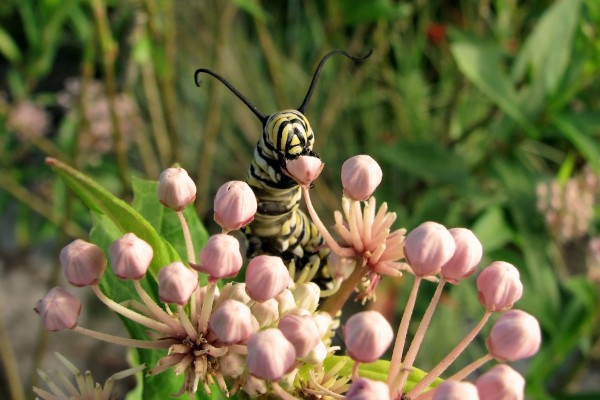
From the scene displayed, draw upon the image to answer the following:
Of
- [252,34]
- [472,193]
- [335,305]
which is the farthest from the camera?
[252,34]

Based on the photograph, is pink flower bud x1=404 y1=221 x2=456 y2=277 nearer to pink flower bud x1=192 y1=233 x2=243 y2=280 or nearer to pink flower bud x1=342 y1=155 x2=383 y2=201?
pink flower bud x1=342 y1=155 x2=383 y2=201

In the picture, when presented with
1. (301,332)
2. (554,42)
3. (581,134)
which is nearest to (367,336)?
(301,332)

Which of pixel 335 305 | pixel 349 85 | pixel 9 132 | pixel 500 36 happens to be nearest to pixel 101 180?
pixel 9 132

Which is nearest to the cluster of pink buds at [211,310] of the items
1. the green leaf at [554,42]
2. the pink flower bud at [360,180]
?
the pink flower bud at [360,180]

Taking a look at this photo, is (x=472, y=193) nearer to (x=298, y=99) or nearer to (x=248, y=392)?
(x=248, y=392)

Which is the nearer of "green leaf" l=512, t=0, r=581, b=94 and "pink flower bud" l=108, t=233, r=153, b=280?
"pink flower bud" l=108, t=233, r=153, b=280

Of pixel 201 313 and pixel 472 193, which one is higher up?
pixel 472 193

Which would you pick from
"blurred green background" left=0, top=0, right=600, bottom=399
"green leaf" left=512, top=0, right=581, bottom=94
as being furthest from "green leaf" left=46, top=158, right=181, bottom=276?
"green leaf" left=512, top=0, right=581, bottom=94

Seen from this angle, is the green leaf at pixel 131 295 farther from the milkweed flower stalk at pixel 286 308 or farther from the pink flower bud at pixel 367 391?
the pink flower bud at pixel 367 391
